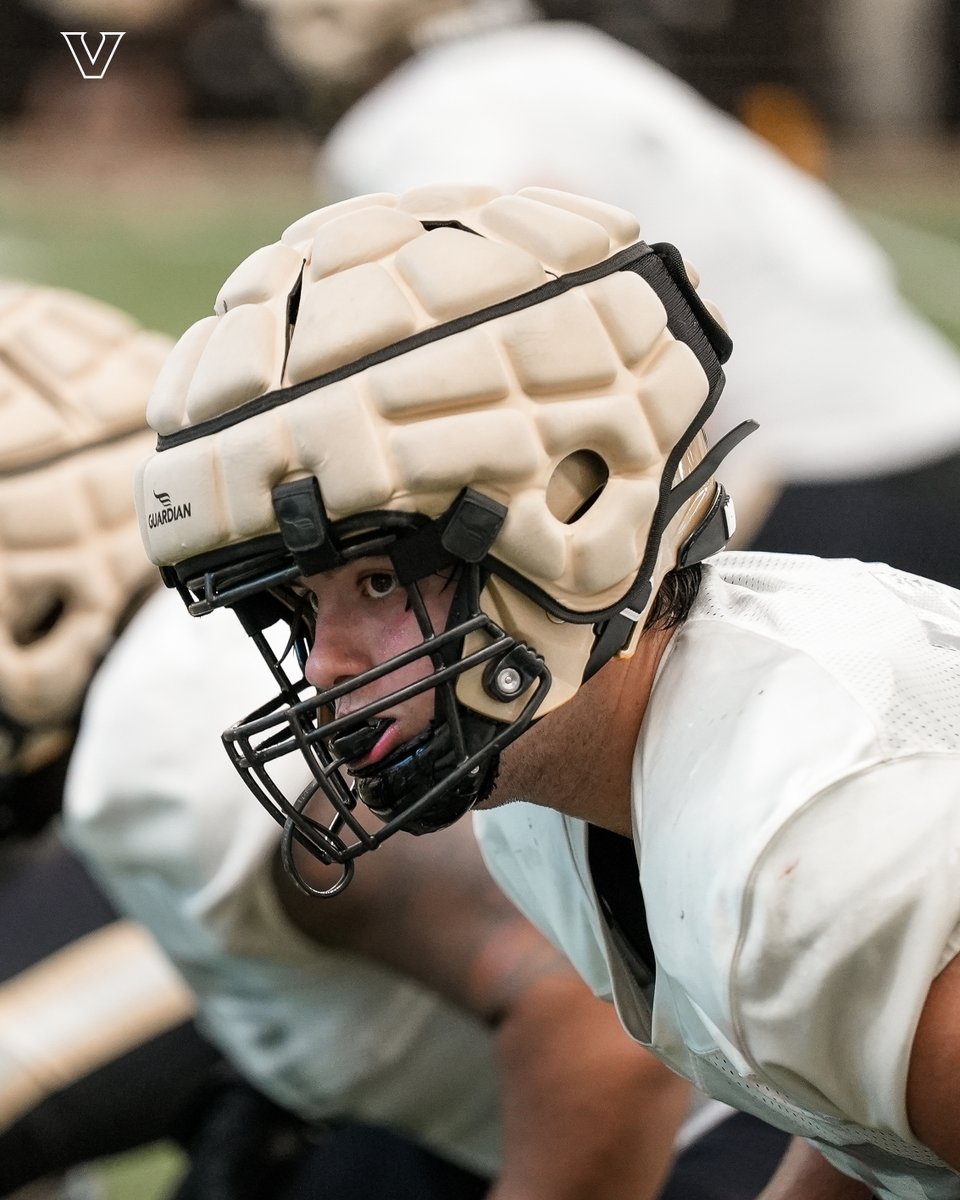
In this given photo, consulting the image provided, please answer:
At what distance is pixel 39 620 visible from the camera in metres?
2.08

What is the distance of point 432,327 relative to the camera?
1189 mm

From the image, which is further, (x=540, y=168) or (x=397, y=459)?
(x=540, y=168)

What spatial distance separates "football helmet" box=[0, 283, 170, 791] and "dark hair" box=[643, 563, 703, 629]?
917 millimetres

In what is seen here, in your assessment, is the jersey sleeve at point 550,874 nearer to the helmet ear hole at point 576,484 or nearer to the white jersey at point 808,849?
the white jersey at point 808,849

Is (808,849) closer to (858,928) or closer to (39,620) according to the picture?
(858,928)

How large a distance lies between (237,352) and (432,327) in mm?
140

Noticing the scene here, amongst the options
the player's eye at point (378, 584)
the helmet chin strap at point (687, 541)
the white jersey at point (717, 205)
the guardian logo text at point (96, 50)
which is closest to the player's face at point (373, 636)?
the player's eye at point (378, 584)

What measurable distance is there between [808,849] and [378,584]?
14.4 inches

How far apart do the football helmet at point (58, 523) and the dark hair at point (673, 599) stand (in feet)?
3.01

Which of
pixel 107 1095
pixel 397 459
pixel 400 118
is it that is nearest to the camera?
pixel 397 459

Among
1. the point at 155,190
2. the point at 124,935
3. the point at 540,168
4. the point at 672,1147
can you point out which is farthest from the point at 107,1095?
the point at 155,190

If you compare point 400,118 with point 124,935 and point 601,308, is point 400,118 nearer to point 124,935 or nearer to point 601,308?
point 124,935

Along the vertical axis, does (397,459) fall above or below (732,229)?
above

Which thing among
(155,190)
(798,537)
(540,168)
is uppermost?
(540,168)
